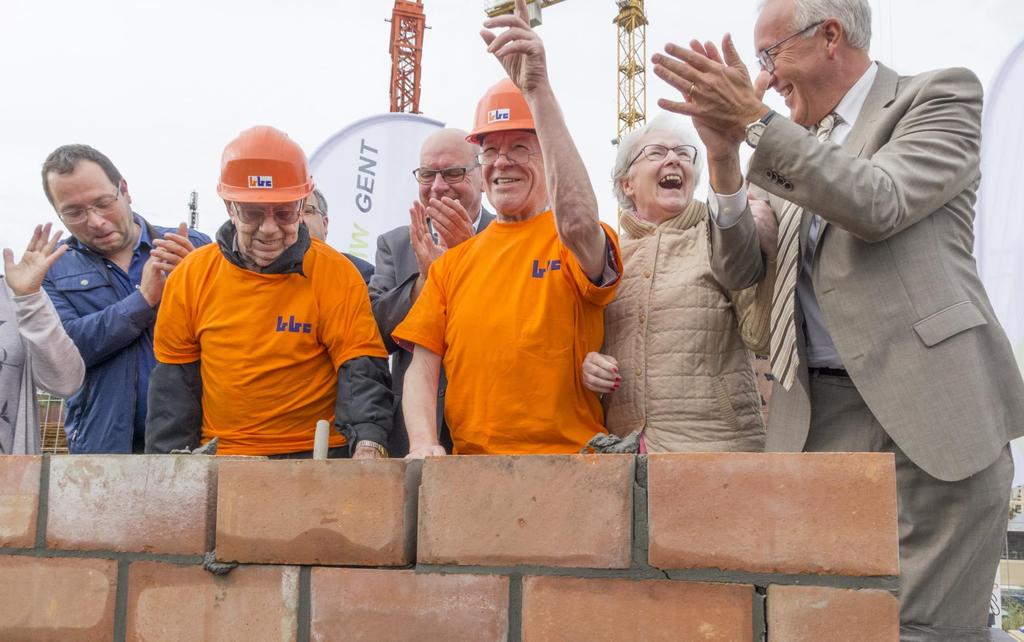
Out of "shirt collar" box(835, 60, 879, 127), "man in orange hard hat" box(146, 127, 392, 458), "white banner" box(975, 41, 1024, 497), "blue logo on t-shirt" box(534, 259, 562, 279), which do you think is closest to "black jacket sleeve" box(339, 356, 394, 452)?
"man in orange hard hat" box(146, 127, 392, 458)

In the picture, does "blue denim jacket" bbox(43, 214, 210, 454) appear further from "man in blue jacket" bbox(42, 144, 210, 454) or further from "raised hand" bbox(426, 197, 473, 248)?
"raised hand" bbox(426, 197, 473, 248)

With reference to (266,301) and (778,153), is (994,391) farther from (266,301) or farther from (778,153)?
(266,301)

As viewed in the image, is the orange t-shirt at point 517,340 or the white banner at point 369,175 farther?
the white banner at point 369,175

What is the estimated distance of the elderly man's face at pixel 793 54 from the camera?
2244 millimetres

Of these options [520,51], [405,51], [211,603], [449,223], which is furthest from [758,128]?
[405,51]

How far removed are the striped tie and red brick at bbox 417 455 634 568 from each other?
727 mm

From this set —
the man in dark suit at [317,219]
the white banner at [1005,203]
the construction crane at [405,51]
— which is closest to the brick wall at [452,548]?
the man in dark suit at [317,219]

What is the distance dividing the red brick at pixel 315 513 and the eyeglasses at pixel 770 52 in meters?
1.36

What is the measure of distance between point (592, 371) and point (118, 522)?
1139mm

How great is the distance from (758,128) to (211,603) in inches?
57.2

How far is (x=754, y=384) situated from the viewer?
2508mm

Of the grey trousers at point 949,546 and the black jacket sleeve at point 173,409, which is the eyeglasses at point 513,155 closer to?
the black jacket sleeve at point 173,409

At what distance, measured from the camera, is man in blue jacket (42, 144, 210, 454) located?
3.20 m

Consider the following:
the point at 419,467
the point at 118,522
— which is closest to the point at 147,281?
the point at 118,522
